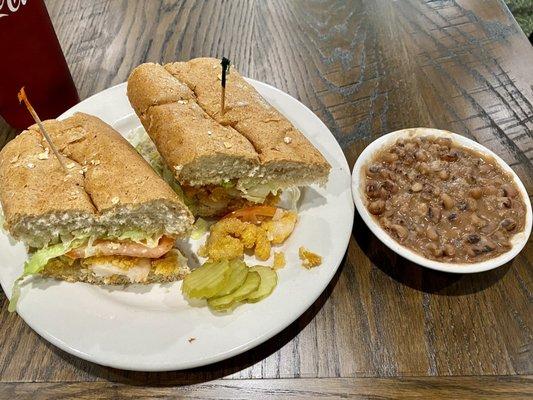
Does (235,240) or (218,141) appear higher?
(218,141)

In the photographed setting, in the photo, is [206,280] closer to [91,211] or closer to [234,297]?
[234,297]

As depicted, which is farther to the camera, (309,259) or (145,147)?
(145,147)

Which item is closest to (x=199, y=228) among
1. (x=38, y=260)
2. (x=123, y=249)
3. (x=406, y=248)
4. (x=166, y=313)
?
(x=123, y=249)

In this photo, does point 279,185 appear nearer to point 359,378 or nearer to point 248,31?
point 359,378

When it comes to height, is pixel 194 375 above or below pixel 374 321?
above

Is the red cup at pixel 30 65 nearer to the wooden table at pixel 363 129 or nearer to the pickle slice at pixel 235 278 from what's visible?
the wooden table at pixel 363 129

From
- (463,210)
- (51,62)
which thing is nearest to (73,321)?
(51,62)
